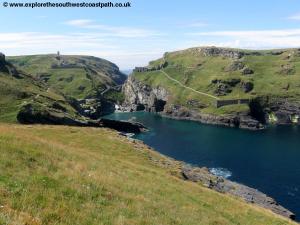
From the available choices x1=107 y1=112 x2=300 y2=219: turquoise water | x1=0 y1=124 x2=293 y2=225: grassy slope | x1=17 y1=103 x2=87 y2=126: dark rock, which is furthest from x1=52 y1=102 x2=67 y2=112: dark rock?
x1=0 y1=124 x2=293 y2=225: grassy slope

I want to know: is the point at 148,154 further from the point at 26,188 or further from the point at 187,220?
the point at 26,188

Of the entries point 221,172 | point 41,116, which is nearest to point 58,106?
point 41,116

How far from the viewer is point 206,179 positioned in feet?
310

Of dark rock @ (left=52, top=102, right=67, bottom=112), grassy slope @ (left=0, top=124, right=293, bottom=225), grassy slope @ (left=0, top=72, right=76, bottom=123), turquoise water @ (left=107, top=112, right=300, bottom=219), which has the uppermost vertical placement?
grassy slope @ (left=0, top=124, right=293, bottom=225)

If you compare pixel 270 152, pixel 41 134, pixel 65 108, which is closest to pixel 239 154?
pixel 270 152

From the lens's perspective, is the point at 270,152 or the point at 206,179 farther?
the point at 270,152

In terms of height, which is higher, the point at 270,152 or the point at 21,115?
the point at 21,115

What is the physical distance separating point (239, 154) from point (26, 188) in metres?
161

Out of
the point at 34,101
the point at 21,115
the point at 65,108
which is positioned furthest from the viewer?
the point at 65,108

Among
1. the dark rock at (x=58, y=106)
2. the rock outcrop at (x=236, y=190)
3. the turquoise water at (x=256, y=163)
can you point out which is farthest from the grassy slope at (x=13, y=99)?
the rock outcrop at (x=236, y=190)

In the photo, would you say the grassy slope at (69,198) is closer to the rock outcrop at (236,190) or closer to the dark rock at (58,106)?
the rock outcrop at (236,190)

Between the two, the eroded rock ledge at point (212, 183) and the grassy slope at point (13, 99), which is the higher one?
the grassy slope at point (13, 99)

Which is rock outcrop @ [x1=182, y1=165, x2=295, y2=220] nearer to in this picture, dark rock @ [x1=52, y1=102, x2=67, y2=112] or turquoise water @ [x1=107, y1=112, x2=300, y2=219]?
turquoise water @ [x1=107, y1=112, x2=300, y2=219]

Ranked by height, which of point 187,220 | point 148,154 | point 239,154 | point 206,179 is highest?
point 187,220
